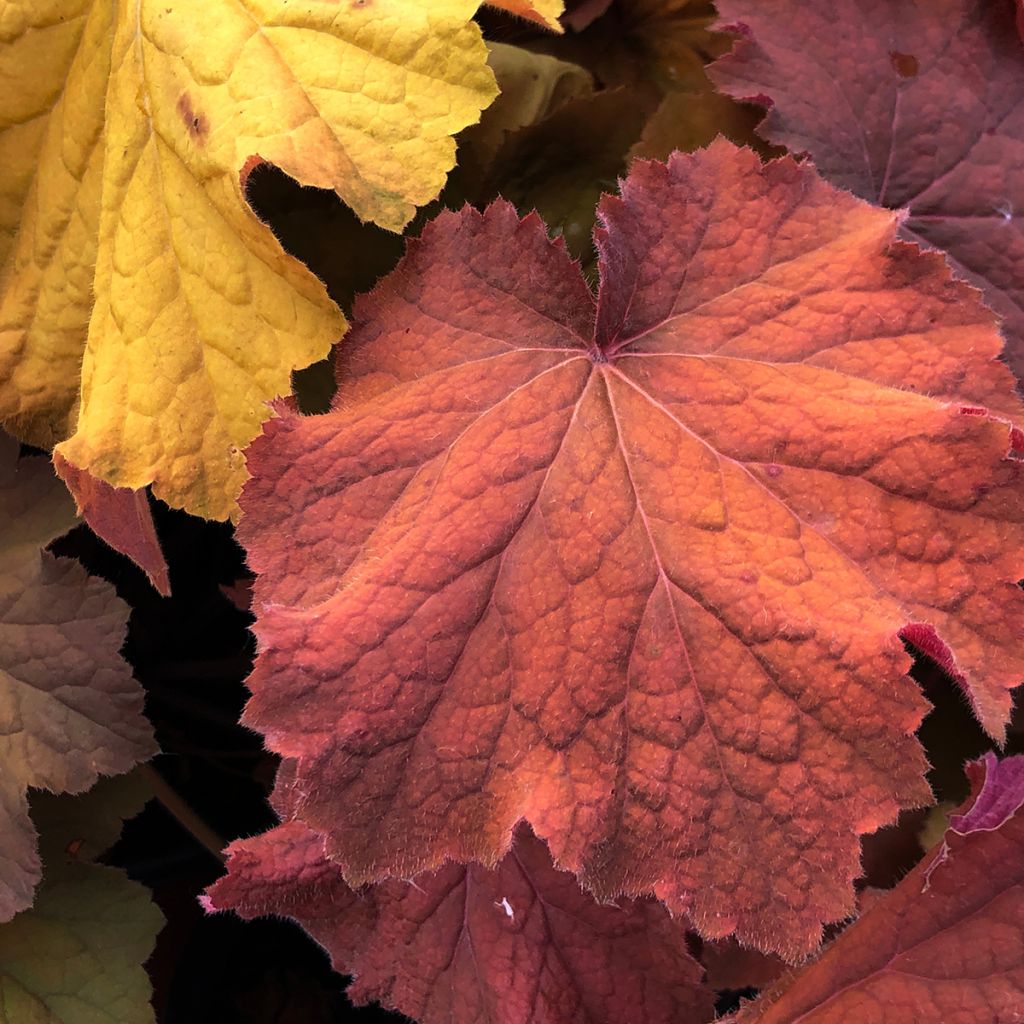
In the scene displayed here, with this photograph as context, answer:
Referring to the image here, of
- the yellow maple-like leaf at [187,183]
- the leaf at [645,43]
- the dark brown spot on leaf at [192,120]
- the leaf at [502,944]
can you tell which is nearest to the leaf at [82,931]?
the leaf at [502,944]

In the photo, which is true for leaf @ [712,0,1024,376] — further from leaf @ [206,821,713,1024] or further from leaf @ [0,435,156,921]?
leaf @ [0,435,156,921]

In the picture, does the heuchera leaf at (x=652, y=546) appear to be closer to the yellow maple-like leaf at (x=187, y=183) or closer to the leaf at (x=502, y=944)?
the yellow maple-like leaf at (x=187, y=183)

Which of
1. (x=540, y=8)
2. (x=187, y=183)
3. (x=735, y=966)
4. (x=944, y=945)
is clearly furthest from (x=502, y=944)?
(x=540, y=8)

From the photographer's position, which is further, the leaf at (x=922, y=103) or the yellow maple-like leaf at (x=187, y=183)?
the leaf at (x=922, y=103)

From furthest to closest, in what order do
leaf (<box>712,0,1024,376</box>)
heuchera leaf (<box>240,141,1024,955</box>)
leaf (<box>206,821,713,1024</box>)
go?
leaf (<box>712,0,1024,376</box>) → leaf (<box>206,821,713,1024</box>) → heuchera leaf (<box>240,141,1024,955</box>)

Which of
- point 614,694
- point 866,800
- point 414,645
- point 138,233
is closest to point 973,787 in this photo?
point 866,800

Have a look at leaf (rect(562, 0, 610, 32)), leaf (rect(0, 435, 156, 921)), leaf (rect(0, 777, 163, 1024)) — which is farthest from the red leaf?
leaf (rect(562, 0, 610, 32))
